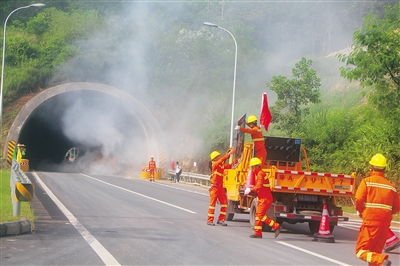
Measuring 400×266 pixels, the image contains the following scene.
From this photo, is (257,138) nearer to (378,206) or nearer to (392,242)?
(392,242)

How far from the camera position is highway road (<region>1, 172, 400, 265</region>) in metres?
8.67

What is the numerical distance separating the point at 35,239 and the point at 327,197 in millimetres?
6808

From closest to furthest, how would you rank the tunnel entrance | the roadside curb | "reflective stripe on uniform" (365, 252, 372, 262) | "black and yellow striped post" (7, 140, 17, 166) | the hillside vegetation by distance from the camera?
"reflective stripe on uniform" (365, 252, 372, 262), the roadside curb, the hillside vegetation, "black and yellow striped post" (7, 140, 17, 166), the tunnel entrance

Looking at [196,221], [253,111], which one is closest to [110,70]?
[253,111]

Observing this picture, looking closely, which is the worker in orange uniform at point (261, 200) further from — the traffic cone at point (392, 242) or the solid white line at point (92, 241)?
the solid white line at point (92, 241)

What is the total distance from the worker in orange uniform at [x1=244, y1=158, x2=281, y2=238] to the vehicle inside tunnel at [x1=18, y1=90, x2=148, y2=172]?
1207 inches

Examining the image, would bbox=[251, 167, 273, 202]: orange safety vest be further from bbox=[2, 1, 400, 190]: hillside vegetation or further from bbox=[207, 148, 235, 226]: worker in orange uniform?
bbox=[2, 1, 400, 190]: hillside vegetation

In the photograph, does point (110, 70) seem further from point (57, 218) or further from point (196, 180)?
point (57, 218)

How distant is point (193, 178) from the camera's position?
37031mm

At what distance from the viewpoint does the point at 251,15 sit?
75.3 meters

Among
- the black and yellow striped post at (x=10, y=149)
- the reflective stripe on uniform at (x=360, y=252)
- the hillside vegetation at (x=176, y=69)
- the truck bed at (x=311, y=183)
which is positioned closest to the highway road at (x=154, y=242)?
the truck bed at (x=311, y=183)

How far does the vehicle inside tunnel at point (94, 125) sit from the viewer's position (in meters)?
44.2

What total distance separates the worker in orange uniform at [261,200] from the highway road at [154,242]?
285 mm

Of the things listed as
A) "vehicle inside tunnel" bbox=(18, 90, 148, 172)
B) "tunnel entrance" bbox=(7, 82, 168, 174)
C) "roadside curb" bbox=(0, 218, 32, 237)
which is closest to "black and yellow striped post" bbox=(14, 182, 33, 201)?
"roadside curb" bbox=(0, 218, 32, 237)
